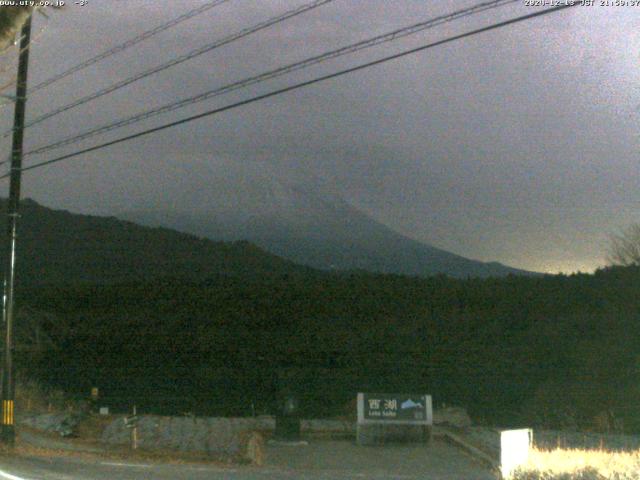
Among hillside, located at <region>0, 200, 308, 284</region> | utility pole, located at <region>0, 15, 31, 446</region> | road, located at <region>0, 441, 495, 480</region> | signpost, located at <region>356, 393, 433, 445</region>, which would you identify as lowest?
road, located at <region>0, 441, 495, 480</region>

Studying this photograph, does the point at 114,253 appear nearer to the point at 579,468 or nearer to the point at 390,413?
the point at 390,413

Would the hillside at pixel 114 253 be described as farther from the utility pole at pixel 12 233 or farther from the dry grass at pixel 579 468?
the dry grass at pixel 579 468

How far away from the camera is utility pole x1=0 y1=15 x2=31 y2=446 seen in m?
18.4

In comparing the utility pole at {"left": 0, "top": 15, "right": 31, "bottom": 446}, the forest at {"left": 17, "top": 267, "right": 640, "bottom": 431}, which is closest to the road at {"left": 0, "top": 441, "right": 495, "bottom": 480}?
the utility pole at {"left": 0, "top": 15, "right": 31, "bottom": 446}

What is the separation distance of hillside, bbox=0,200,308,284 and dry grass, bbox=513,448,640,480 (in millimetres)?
52265

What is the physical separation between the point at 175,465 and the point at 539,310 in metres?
31.2

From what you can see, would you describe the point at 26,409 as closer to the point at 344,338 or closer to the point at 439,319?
the point at 344,338

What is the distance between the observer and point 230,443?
987 inches

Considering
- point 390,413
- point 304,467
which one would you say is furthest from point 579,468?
point 390,413

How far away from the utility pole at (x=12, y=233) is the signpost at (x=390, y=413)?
8537 millimetres

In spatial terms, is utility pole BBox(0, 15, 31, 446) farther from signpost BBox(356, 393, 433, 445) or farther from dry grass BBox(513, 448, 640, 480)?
dry grass BBox(513, 448, 640, 480)

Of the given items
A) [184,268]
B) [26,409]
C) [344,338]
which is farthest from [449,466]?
[184,268]

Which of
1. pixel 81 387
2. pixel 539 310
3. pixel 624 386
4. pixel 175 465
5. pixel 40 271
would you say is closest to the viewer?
pixel 175 465

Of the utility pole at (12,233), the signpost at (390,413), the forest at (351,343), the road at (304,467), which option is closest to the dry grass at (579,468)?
the road at (304,467)
